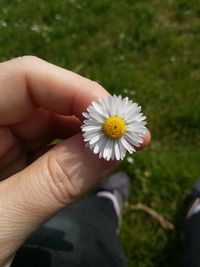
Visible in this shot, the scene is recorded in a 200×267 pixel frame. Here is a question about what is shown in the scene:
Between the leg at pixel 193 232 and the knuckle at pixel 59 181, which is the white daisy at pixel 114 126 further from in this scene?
the leg at pixel 193 232

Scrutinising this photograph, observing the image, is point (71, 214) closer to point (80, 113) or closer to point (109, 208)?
point (109, 208)

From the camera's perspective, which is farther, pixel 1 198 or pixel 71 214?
pixel 71 214

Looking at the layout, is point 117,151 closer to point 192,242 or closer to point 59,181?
point 59,181

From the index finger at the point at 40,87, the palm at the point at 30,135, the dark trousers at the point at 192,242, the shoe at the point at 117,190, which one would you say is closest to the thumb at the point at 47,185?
the index finger at the point at 40,87

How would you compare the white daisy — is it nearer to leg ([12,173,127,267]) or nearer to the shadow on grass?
leg ([12,173,127,267])

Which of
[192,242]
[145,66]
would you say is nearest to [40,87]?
[192,242]

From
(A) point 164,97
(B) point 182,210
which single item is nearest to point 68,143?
(B) point 182,210

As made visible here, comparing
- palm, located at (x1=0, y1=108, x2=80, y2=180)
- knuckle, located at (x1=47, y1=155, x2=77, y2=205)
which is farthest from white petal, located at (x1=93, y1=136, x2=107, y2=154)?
palm, located at (x1=0, y1=108, x2=80, y2=180)
